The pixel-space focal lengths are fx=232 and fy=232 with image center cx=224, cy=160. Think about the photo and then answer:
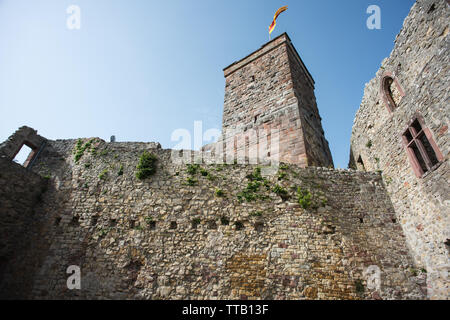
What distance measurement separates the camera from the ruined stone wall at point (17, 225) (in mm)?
6527

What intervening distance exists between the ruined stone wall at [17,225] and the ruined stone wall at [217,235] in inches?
9.6

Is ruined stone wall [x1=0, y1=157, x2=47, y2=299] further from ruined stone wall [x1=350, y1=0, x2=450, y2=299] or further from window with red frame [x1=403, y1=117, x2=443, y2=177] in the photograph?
window with red frame [x1=403, y1=117, x2=443, y2=177]

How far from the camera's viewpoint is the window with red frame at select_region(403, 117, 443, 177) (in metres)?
6.06

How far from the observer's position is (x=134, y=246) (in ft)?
21.6

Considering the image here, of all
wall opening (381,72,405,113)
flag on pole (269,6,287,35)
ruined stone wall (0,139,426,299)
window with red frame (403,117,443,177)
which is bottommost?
ruined stone wall (0,139,426,299)

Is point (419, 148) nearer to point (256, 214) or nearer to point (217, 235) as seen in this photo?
point (256, 214)

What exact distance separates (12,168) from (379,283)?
1126cm

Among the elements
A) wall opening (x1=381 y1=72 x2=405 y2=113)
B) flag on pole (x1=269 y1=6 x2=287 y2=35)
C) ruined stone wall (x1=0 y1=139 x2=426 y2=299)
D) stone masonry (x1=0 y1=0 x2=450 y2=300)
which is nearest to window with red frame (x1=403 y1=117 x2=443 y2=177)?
stone masonry (x1=0 y1=0 x2=450 y2=300)

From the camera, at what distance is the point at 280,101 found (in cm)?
989

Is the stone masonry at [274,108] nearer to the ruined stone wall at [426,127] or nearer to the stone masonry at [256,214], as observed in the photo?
the stone masonry at [256,214]

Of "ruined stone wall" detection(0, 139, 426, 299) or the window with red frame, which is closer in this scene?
"ruined stone wall" detection(0, 139, 426, 299)

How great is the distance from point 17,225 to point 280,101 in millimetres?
10294

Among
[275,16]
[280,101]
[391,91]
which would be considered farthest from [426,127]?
[275,16]

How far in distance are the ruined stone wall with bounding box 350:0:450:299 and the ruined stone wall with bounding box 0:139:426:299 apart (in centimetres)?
46
